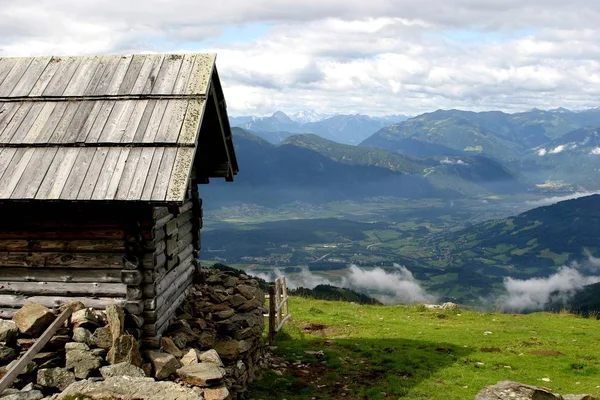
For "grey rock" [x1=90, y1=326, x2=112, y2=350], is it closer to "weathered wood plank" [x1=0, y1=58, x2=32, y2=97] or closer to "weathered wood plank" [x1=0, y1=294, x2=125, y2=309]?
"weathered wood plank" [x1=0, y1=294, x2=125, y2=309]

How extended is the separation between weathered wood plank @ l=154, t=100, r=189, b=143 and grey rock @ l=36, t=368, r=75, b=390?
19.1 feet

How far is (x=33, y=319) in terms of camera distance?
12.4 meters

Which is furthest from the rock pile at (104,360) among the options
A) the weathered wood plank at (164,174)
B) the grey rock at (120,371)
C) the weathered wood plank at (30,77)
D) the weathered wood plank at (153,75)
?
the weathered wood plank at (30,77)

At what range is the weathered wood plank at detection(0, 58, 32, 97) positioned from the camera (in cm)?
1548

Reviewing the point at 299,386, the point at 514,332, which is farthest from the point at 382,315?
the point at 299,386

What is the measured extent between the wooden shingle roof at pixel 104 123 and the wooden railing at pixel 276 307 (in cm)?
891

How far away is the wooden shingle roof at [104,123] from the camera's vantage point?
12.7 meters

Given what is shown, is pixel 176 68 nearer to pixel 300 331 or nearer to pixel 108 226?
pixel 108 226

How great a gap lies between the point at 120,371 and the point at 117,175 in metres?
4.58

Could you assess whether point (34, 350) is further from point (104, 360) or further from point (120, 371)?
point (120, 371)

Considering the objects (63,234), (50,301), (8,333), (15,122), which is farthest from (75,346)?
(15,122)

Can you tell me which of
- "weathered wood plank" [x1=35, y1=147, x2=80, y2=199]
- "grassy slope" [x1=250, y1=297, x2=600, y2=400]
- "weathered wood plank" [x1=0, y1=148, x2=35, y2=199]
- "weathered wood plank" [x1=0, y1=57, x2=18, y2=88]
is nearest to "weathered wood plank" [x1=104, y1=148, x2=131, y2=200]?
"weathered wood plank" [x1=35, y1=147, x2=80, y2=199]

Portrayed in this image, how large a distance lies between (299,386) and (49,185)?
10467 mm

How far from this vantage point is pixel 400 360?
69.7ft
